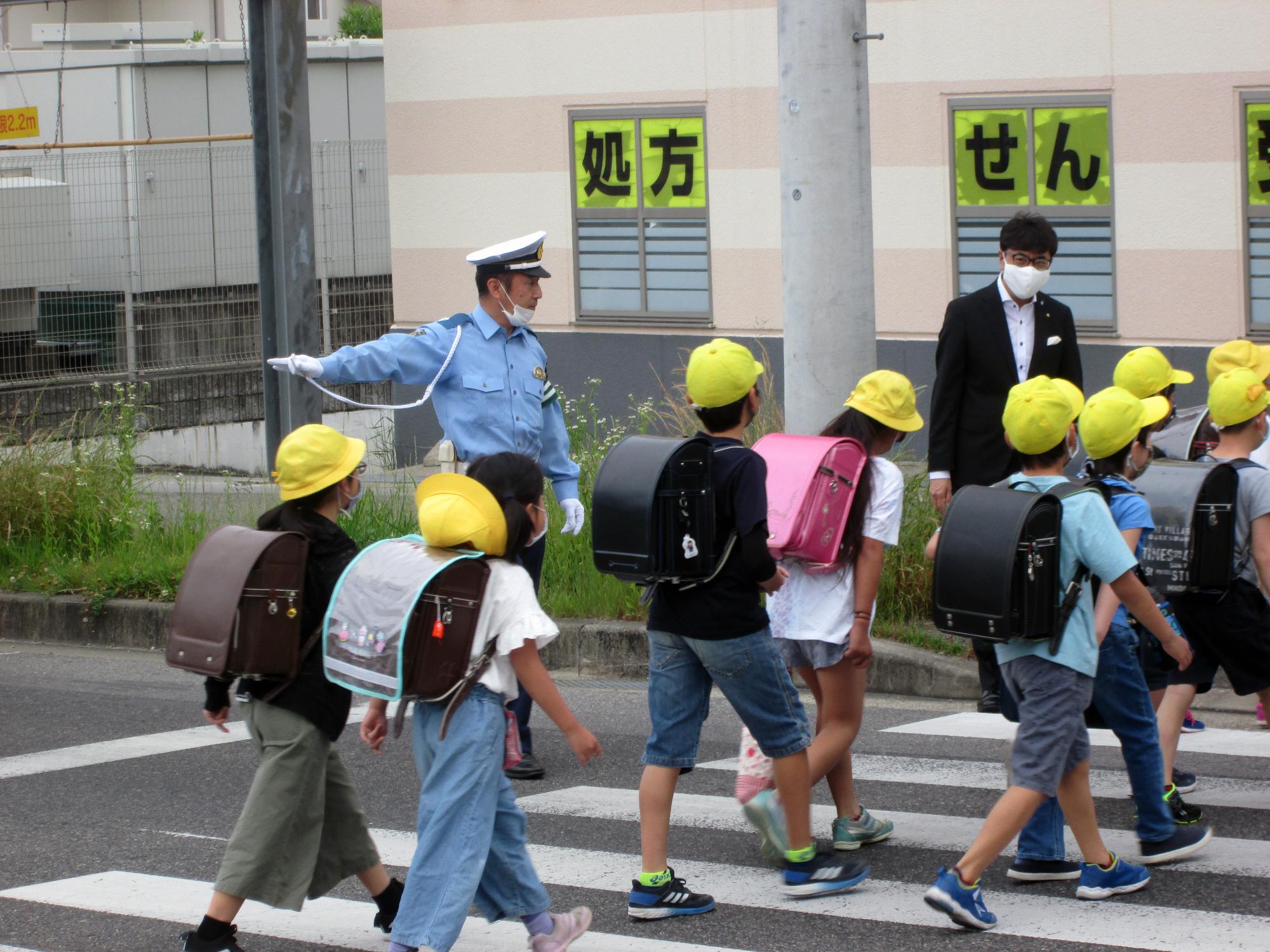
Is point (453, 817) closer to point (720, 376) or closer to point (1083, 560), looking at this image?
point (720, 376)

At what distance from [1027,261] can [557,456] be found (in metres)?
2.14

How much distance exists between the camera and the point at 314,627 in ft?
15.7

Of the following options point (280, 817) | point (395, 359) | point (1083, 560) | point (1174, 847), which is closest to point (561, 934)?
point (280, 817)

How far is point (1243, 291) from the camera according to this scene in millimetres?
12758

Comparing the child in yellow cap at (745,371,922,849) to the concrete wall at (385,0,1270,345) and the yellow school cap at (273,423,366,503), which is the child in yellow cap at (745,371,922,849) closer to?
the yellow school cap at (273,423,366,503)

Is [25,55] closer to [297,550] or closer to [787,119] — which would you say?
[787,119]

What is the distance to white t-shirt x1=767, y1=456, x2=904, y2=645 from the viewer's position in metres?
5.42

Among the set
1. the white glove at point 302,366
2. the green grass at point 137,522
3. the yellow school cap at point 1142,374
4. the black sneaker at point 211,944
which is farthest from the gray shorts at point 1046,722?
the green grass at point 137,522

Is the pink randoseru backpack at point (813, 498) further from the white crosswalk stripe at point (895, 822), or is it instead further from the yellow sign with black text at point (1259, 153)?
the yellow sign with black text at point (1259, 153)

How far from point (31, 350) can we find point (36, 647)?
6.40 metres

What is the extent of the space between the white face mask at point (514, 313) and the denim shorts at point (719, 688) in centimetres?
208

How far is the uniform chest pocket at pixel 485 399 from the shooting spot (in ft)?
22.5

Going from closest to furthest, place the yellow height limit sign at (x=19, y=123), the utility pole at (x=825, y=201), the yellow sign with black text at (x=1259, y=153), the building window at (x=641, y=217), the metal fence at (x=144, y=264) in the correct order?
the utility pole at (x=825, y=201)
the yellow sign with black text at (x=1259, y=153)
the building window at (x=641, y=217)
the metal fence at (x=144, y=264)
the yellow height limit sign at (x=19, y=123)

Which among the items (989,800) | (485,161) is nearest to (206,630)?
(989,800)
